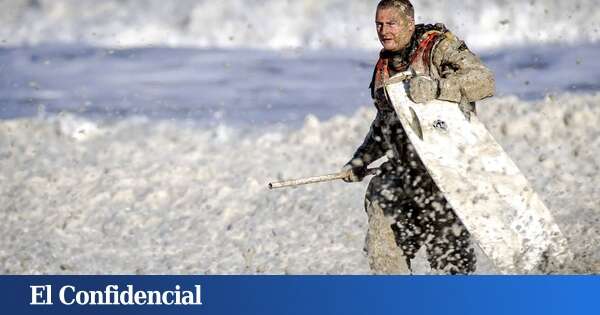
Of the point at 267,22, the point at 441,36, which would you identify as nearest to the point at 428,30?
the point at 441,36

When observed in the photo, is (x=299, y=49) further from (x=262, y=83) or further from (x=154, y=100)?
(x=154, y=100)

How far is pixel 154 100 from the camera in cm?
1322

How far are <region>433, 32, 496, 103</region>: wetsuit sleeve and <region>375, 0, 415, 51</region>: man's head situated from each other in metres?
0.17

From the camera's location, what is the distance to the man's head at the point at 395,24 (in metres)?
5.83

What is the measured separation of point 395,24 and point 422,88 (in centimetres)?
34

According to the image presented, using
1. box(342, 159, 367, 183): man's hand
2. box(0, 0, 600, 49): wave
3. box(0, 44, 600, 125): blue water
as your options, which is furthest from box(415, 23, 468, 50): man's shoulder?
box(0, 0, 600, 49): wave

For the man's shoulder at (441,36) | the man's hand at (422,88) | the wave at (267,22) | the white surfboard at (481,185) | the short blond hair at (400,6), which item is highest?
the wave at (267,22)

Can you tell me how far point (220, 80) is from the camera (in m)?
14.2

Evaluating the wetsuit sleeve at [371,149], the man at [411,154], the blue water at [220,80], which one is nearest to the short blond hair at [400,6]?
the man at [411,154]

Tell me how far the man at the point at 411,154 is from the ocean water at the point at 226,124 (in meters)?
0.86

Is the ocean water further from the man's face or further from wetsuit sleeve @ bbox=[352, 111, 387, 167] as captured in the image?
the man's face

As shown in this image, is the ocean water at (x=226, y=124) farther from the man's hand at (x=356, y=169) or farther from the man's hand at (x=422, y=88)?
the man's hand at (x=422, y=88)

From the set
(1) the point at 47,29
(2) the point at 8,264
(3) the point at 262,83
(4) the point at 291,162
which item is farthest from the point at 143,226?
(1) the point at 47,29

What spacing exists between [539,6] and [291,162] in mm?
7918
